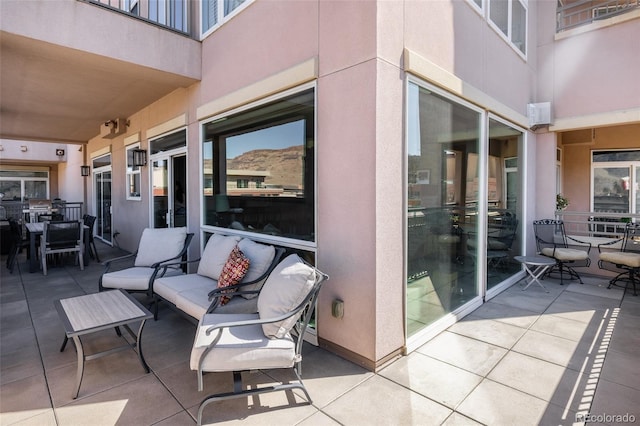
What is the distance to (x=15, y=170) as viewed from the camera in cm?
1719

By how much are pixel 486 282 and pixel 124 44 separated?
5.86 metres

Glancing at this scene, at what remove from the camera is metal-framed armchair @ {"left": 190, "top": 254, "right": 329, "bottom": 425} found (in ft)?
7.81

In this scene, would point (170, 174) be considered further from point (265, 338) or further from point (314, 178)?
point (265, 338)

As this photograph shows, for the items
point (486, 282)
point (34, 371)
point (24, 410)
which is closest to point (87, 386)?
point (24, 410)

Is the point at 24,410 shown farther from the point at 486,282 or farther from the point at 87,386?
the point at 486,282

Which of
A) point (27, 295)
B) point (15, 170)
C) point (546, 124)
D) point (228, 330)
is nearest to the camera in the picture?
point (228, 330)

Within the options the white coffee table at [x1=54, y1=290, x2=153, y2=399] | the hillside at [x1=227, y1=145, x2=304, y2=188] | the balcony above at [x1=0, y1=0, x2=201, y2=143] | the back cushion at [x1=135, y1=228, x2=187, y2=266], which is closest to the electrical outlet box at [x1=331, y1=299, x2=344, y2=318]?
the hillside at [x1=227, y1=145, x2=304, y2=188]

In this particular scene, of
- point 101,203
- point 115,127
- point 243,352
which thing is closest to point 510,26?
point 243,352

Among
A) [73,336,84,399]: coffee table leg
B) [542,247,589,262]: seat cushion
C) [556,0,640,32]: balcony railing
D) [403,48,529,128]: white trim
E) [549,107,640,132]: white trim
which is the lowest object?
[73,336,84,399]: coffee table leg

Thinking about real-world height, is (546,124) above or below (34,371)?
above

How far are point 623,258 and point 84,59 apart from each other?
8288 millimetres

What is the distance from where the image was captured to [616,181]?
8.65 metres

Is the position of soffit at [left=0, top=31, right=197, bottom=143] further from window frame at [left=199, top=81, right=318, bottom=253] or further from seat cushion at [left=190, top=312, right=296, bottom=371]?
seat cushion at [left=190, top=312, right=296, bottom=371]

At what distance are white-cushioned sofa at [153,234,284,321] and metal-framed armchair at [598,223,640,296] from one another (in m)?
5.43
